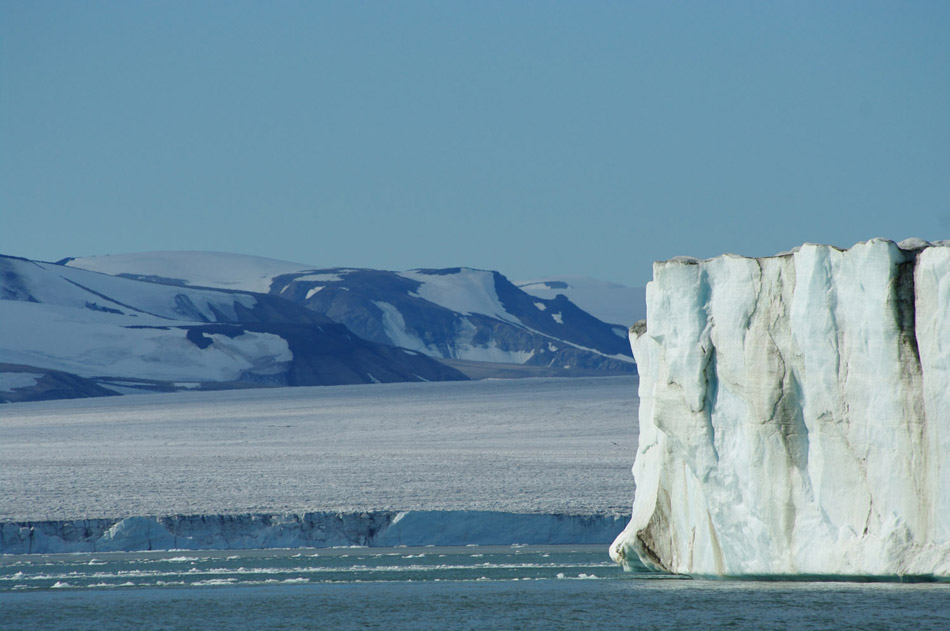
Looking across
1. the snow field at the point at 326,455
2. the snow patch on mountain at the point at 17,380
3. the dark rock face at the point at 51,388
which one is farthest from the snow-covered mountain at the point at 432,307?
the snow field at the point at 326,455

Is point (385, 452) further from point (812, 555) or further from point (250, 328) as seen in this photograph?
point (250, 328)

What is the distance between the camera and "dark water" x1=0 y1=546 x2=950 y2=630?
10.2m

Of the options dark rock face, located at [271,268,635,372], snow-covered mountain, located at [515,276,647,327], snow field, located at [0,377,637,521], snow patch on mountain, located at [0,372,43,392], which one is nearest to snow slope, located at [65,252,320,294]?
dark rock face, located at [271,268,635,372]

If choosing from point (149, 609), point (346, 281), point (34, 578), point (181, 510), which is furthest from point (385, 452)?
point (346, 281)

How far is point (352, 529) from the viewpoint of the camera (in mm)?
15758

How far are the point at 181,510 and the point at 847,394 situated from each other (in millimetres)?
8683

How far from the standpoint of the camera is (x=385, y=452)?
2316 cm

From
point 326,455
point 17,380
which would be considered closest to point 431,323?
point 17,380

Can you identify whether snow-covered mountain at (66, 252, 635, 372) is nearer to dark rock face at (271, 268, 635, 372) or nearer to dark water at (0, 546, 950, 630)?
dark rock face at (271, 268, 635, 372)

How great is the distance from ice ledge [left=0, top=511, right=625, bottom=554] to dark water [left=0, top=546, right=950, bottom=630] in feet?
2.56

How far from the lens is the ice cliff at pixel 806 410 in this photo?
396 inches

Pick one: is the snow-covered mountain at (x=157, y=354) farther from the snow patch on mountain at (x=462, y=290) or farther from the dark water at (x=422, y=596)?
the dark water at (x=422, y=596)

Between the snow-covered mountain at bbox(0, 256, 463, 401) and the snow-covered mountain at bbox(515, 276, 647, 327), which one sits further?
the snow-covered mountain at bbox(515, 276, 647, 327)

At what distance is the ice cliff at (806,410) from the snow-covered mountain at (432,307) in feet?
290
